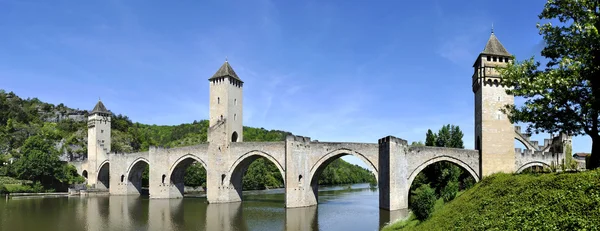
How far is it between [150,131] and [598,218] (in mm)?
105294

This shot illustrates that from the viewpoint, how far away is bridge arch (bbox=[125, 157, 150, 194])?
49081 millimetres

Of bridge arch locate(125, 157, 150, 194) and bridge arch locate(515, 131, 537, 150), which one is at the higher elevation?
bridge arch locate(515, 131, 537, 150)

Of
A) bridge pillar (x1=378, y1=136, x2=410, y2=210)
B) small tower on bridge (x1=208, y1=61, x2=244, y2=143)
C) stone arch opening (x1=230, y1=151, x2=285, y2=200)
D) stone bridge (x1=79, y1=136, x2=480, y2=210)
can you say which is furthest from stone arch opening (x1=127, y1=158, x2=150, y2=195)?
bridge pillar (x1=378, y1=136, x2=410, y2=210)

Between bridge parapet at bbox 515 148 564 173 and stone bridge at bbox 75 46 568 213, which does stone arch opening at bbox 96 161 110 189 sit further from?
bridge parapet at bbox 515 148 564 173

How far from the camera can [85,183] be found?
55.7m

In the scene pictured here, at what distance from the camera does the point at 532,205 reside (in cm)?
1240

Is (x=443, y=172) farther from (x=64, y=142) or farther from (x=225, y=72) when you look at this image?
(x=64, y=142)

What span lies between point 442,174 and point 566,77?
20182 millimetres

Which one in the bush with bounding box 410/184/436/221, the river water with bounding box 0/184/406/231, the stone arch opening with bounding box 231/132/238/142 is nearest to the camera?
the bush with bounding box 410/184/436/221

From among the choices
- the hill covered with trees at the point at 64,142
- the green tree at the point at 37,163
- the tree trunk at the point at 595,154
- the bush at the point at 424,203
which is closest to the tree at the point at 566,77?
the tree trunk at the point at 595,154

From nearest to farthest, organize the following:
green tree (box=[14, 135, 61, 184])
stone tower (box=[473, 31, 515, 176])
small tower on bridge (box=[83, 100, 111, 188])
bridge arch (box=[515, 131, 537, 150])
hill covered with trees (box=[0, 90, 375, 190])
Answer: stone tower (box=[473, 31, 515, 176])
bridge arch (box=[515, 131, 537, 150])
green tree (box=[14, 135, 61, 184])
hill covered with trees (box=[0, 90, 375, 190])
small tower on bridge (box=[83, 100, 111, 188])

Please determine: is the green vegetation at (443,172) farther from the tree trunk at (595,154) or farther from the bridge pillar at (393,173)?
the tree trunk at (595,154)

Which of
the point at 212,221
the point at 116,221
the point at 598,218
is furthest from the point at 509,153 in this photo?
the point at 116,221

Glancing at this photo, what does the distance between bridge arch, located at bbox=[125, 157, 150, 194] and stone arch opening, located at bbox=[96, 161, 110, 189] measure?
5.44 meters
